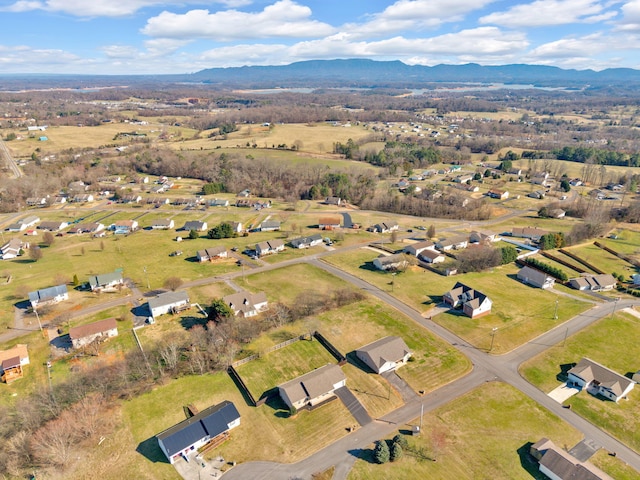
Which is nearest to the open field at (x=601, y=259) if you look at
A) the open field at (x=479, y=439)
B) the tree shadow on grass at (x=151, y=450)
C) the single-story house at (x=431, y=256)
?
the single-story house at (x=431, y=256)

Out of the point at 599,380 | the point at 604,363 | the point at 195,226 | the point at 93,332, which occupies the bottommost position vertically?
the point at 604,363

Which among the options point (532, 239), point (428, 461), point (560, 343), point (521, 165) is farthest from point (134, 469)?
point (521, 165)

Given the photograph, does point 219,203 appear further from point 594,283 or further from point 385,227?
point 594,283

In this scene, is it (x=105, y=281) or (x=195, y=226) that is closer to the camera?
(x=105, y=281)

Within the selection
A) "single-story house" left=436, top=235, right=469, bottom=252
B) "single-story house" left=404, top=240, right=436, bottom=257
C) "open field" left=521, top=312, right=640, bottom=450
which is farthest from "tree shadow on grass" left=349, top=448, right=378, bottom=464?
"single-story house" left=436, top=235, right=469, bottom=252

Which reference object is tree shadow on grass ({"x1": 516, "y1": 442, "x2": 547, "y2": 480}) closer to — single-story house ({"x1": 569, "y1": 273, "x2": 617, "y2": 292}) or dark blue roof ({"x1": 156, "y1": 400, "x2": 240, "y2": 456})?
dark blue roof ({"x1": 156, "y1": 400, "x2": 240, "y2": 456})

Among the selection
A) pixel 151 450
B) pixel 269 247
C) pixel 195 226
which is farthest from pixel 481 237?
pixel 151 450

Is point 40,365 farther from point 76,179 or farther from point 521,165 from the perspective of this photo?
point 521,165
